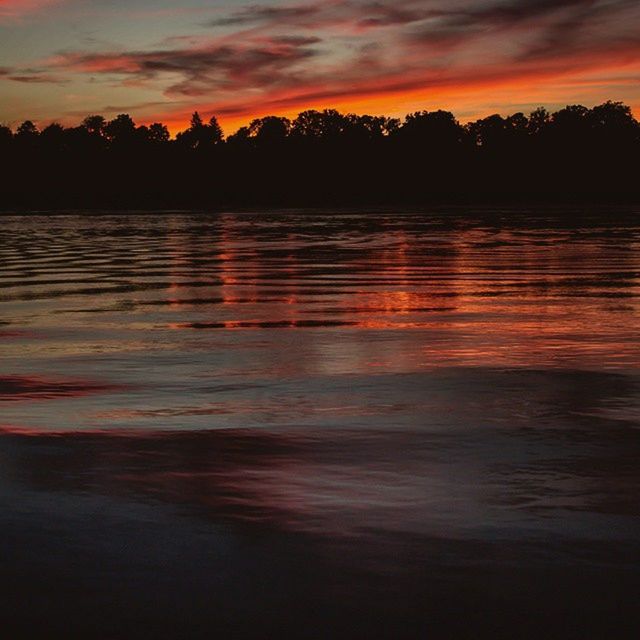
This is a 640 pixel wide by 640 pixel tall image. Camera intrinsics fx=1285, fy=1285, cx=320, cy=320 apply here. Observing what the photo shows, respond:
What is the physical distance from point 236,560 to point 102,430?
2635 mm

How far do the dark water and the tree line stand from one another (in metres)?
127

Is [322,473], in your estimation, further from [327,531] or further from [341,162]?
[341,162]

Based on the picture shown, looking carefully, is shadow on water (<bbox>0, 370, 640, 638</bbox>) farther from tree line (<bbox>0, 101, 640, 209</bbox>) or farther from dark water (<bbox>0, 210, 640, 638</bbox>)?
tree line (<bbox>0, 101, 640, 209</bbox>)

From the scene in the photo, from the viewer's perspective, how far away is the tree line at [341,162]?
5866 inches

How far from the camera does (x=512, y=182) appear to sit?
152 m

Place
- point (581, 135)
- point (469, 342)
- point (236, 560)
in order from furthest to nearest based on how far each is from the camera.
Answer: point (581, 135)
point (469, 342)
point (236, 560)

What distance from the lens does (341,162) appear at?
6481 inches

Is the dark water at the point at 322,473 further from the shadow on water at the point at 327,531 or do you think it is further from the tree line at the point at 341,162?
the tree line at the point at 341,162

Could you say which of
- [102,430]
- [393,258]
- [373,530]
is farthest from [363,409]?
[393,258]

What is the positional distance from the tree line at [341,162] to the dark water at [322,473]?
127m

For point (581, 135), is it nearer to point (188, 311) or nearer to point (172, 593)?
point (188, 311)

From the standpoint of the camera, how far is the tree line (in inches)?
5866

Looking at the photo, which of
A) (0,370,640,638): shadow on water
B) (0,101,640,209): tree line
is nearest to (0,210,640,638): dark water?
(0,370,640,638): shadow on water

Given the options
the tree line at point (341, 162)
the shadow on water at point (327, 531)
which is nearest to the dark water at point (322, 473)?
the shadow on water at point (327, 531)
